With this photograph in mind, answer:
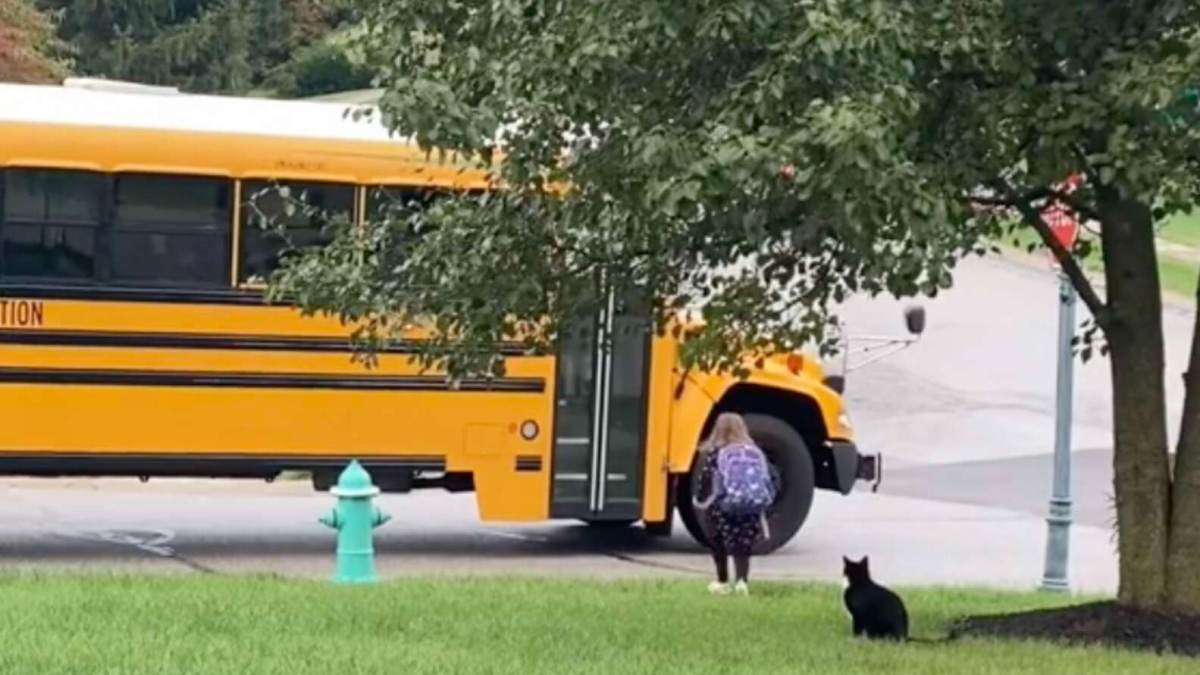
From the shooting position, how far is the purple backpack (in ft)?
42.6

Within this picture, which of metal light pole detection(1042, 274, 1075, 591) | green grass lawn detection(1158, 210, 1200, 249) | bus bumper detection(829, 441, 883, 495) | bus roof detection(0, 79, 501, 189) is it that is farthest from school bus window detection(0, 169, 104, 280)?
green grass lawn detection(1158, 210, 1200, 249)

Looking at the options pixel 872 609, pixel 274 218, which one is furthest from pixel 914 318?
pixel 872 609

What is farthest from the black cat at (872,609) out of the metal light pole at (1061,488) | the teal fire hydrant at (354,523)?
the metal light pole at (1061,488)

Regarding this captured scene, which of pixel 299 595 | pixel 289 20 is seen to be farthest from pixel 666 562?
pixel 289 20

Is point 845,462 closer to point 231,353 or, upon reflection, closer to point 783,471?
point 783,471

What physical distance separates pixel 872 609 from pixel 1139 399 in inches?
60.7

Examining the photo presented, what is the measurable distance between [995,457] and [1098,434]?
93.1 inches

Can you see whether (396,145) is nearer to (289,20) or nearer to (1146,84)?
(1146,84)

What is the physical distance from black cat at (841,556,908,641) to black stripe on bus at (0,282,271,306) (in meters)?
5.30

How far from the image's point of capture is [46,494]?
62.6 ft

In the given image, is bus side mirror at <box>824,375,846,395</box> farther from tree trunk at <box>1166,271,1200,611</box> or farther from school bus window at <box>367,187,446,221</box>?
tree trunk at <box>1166,271,1200,611</box>

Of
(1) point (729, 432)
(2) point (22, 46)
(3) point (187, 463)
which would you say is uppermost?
(2) point (22, 46)

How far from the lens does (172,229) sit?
14273 mm

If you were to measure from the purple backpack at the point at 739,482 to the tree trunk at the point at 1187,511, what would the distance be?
3.53 m
